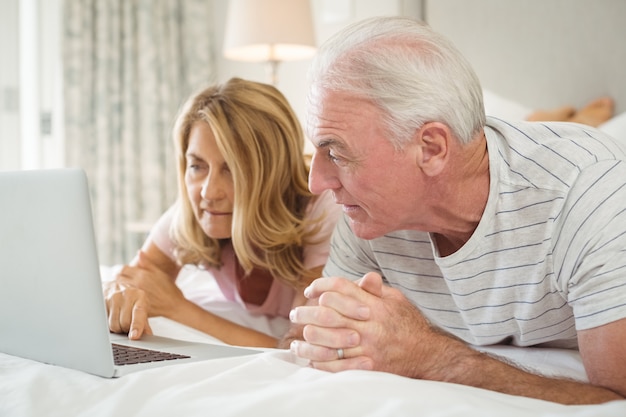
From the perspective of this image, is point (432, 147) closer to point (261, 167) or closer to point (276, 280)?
point (261, 167)

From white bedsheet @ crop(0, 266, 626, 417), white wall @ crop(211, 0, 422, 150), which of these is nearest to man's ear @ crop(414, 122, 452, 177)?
white bedsheet @ crop(0, 266, 626, 417)

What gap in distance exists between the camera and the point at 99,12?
3770 millimetres

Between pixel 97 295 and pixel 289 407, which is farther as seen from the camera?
pixel 97 295

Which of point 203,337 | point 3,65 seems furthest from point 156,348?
point 3,65

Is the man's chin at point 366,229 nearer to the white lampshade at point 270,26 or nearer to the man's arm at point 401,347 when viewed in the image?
the man's arm at point 401,347

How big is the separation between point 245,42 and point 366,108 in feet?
6.99

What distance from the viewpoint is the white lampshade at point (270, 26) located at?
3.12 meters

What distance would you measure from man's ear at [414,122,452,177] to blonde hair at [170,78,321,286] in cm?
53

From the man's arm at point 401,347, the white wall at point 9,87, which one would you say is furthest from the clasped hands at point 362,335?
the white wall at point 9,87

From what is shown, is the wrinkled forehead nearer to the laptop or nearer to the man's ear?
the man's ear

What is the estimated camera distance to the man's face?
1152 mm

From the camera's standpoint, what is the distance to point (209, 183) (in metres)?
1.66

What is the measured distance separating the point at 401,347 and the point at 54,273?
1.54 ft

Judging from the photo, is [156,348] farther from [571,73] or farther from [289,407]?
[571,73]
